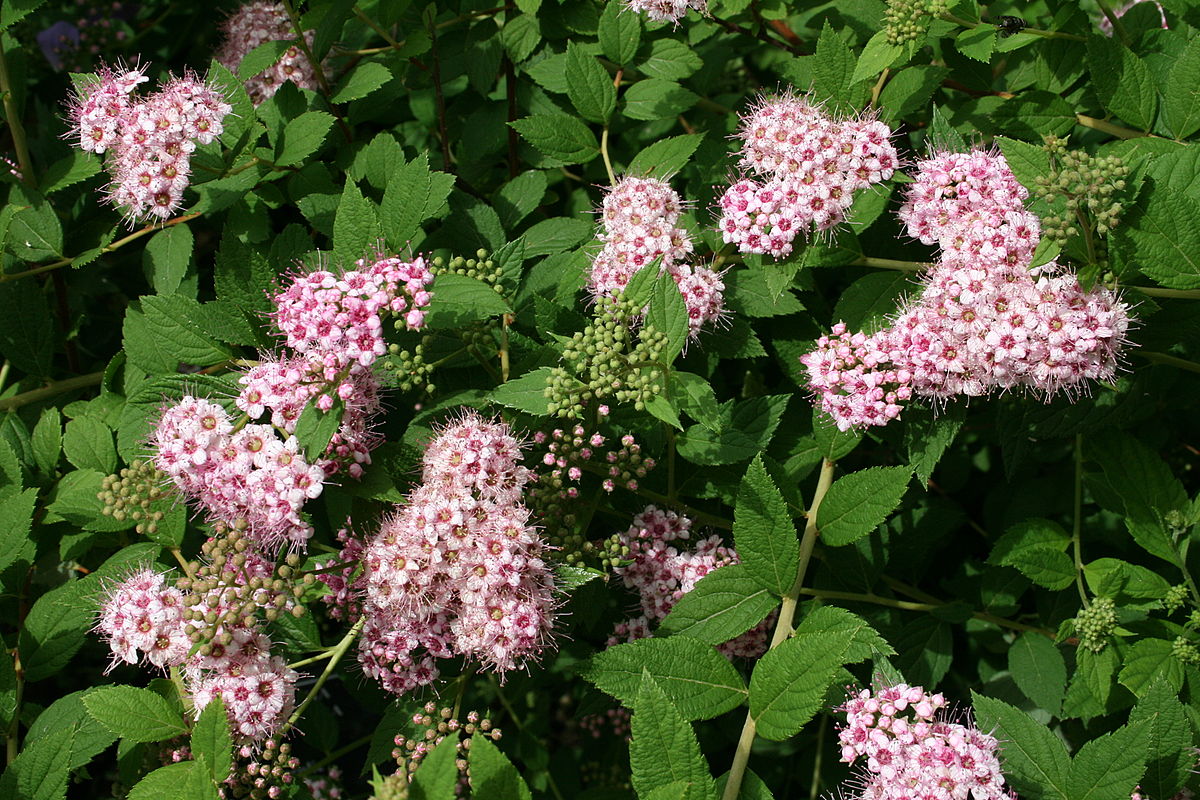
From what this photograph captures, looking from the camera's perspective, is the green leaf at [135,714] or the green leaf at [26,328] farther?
the green leaf at [26,328]

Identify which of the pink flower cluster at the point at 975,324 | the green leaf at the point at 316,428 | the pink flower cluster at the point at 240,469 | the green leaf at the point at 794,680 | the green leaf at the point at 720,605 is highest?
the green leaf at the point at 316,428

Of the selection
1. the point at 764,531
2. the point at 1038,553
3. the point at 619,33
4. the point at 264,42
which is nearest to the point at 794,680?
the point at 764,531

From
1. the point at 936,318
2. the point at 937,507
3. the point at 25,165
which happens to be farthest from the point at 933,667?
the point at 25,165

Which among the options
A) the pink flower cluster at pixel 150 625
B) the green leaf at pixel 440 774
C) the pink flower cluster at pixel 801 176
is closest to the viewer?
the green leaf at pixel 440 774

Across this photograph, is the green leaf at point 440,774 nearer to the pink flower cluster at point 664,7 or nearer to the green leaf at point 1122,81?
the pink flower cluster at point 664,7

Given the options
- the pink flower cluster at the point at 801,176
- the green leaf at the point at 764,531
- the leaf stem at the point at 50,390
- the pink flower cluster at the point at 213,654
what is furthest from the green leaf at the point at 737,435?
the leaf stem at the point at 50,390

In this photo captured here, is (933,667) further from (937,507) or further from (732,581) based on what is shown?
(732,581)
